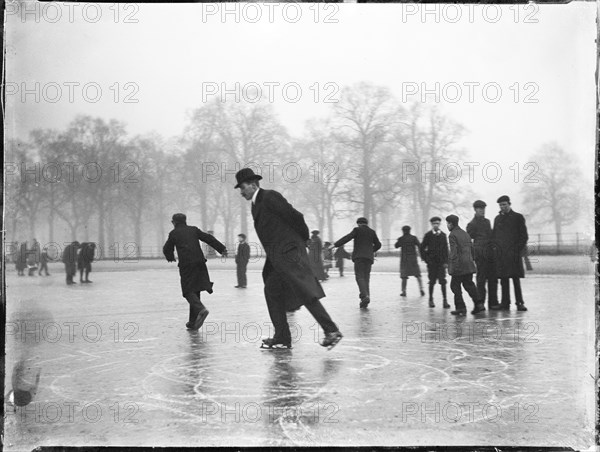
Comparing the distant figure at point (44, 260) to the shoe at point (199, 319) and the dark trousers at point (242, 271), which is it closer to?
the shoe at point (199, 319)

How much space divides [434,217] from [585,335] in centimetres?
270

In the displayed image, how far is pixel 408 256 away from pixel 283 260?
364cm

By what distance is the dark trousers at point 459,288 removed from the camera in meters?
8.37

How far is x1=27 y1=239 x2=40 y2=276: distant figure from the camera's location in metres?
5.57

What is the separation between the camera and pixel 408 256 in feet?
29.7

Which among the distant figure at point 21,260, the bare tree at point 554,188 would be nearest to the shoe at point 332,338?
the bare tree at point 554,188

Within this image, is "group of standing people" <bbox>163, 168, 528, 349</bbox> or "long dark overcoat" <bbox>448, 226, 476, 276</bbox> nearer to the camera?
"group of standing people" <bbox>163, 168, 528, 349</bbox>

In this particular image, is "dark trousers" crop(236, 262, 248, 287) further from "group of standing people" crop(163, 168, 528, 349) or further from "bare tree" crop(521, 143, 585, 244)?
"bare tree" crop(521, 143, 585, 244)

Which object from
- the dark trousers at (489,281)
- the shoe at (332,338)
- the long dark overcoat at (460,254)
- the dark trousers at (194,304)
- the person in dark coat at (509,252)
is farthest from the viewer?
the dark trousers at (489,281)

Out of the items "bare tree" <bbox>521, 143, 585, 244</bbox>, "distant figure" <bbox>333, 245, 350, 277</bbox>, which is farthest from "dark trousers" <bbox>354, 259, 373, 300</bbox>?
"bare tree" <bbox>521, 143, 585, 244</bbox>

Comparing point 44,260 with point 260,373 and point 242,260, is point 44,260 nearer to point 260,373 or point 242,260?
point 242,260

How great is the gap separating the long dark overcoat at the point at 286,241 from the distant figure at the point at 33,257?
75.2 inches

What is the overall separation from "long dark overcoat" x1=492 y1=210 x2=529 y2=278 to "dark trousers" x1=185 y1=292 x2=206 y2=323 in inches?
140

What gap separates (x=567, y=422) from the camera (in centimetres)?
440
